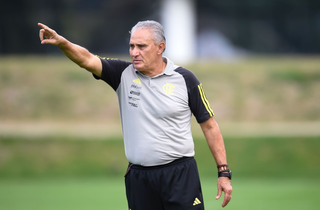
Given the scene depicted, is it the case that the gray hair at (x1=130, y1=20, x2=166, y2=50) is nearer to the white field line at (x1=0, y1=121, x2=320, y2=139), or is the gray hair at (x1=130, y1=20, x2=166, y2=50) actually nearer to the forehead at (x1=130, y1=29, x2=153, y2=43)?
the forehead at (x1=130, y1=29, x2=153, y2=43)

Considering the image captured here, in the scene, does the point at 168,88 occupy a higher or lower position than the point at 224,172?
higher

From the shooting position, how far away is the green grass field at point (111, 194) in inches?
311

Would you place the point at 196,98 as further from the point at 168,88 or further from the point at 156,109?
the point at 156,109

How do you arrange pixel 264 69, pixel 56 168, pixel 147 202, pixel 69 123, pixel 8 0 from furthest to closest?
pixel 8 0, pixel 264 69, pixel 69 123, pixel 56 168, pixel 147 202

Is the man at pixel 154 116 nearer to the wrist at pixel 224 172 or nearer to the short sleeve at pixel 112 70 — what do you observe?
the short sleeve at pixel 112 70

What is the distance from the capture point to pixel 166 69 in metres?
3.76

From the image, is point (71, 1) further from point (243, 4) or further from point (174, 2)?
point (243, 4)

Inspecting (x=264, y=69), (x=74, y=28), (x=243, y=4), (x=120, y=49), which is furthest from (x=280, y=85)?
(x=74, y=28)

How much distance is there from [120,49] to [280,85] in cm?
704

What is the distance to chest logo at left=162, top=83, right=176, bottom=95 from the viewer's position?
366 centimetres

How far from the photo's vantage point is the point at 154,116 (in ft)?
11.8

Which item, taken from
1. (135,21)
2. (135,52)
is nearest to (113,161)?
(135,52)

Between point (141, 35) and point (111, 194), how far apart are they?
584 cm

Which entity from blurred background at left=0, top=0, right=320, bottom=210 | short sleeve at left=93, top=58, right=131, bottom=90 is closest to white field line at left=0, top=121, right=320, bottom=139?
blurred background at left=0, top=0, right=320, bottom=210
